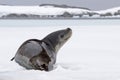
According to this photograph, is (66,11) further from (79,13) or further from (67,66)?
(67,66)

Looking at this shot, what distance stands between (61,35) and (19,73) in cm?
161

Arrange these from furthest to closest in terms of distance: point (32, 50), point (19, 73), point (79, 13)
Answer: point (79, 13) < point (32, 50) < point (19, 73)

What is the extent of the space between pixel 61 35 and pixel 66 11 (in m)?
59.4

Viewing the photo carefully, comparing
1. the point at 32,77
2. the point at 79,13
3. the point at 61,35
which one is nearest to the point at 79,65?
the point at 61,35

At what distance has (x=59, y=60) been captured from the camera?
20.4 ft

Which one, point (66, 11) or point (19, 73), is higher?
point (19, 73)

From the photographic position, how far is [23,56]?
5012 millimetres

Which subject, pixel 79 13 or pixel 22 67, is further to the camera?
pixel 79 13

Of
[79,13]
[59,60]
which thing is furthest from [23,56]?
[79,13]

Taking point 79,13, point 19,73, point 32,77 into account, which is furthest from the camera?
point 79,13

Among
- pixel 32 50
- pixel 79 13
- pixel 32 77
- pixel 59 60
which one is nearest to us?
pixel 32 77

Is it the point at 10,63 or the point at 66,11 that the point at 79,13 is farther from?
the point at 10,63

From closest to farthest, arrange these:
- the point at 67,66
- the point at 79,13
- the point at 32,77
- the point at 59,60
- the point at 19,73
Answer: the point at 32,77 → the point at 19,73 → the point at 67,66 → the point at 59,60 → the point at 79,13

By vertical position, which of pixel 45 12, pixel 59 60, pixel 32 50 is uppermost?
pixel 32 50
